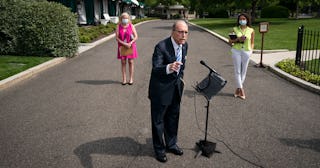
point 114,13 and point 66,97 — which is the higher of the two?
point 114,13

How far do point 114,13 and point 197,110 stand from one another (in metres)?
36.6

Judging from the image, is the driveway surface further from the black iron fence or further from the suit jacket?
the black iron fence

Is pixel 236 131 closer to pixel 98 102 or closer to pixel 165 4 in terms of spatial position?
pixel 98 102

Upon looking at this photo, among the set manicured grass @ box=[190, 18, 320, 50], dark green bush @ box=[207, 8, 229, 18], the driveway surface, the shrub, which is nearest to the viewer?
the driveway surface

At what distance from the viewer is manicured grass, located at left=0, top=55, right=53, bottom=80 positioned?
8938 mm

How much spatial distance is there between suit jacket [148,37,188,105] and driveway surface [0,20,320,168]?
89 cm

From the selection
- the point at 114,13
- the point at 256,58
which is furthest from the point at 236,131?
the point at 114,13

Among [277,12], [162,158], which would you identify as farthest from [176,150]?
[277,12]

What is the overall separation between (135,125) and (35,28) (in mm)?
8009

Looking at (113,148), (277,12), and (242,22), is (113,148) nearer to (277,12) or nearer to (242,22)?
(242,22)

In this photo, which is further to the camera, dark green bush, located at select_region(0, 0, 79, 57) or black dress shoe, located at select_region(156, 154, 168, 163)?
dark green bush, located at select_region(0, 0, 79, 57)

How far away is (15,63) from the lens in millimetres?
10562

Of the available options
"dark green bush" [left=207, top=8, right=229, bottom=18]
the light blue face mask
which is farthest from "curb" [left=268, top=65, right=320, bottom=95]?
"dark green bush" [left=207, top=8, right=229, bottom=18]

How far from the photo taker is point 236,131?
4938mm
